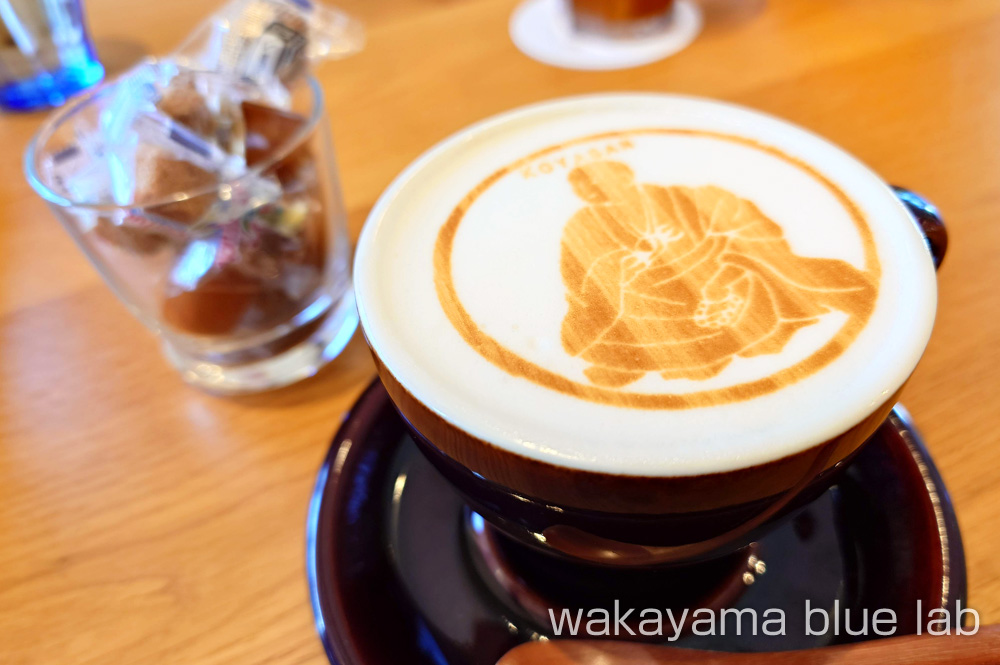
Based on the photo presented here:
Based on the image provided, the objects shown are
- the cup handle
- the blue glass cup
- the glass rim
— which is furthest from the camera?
the blue glass cup

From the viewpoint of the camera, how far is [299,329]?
2.13ft

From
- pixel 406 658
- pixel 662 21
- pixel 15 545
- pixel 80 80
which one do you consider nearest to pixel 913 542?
pixel 406 658

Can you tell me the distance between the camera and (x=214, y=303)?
60cm

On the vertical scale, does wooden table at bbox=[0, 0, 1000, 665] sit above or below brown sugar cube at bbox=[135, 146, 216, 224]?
below

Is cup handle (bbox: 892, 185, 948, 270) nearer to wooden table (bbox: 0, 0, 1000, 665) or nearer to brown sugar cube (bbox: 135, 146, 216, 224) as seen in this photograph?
wooden table (bbox: 0, 0, 1000, 665)

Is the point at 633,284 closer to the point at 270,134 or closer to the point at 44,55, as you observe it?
the point at 270,134

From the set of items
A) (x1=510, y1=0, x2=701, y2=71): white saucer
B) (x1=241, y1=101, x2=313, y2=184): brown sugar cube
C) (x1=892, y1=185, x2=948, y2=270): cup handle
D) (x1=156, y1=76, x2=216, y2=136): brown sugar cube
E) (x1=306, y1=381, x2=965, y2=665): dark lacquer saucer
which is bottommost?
(x1=306, y1=381, x2=965, y2=665): dark lacquer saucer

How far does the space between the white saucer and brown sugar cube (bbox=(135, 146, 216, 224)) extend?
1.97 ft

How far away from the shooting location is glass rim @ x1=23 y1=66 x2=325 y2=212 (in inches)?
20.6

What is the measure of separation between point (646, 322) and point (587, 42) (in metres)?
0.82

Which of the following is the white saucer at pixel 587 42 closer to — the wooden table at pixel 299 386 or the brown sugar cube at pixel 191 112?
the wooden table at pixel 299 386

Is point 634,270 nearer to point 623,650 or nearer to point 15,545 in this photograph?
point 623,650

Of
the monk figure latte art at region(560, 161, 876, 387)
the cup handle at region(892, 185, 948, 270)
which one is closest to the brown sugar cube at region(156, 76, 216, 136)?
the monk figure latte art at region(560, 161, 876, 387)

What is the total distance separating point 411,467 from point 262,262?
0.24 m
